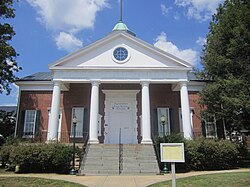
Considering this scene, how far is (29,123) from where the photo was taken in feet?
61.7

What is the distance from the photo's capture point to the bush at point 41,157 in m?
12.7

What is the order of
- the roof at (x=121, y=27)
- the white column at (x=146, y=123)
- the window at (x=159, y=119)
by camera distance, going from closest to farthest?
the white column at (x=146, y=123) < the window at (x=159, y=119) < the roof at (x=121, y=27)

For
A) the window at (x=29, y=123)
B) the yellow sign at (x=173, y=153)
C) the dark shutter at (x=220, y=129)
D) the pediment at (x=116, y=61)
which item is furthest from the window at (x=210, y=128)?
the window at (x=29, y=123)

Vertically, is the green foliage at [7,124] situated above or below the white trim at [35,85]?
below

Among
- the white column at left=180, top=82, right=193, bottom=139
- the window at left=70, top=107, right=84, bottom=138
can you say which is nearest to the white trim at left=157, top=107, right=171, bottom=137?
the white column at left=180, top=82, right=193, bottom=139

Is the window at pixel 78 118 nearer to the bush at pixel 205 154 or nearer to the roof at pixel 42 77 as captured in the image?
the roof at pixel 42 77

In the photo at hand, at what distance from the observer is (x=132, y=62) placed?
55.7 feet

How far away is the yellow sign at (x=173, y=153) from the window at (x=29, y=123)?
14.0 metres

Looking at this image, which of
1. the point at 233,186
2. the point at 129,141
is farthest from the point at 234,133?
the point at 233,186

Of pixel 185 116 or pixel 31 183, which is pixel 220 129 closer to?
pixel 185 116

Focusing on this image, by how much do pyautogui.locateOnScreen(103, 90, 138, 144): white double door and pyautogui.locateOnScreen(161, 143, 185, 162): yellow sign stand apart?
35.4 ft

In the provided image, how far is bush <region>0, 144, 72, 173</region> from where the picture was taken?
12.7 m

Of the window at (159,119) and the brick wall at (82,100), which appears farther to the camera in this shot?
the brick wall at (82,100)

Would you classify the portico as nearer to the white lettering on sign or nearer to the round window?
the round window
